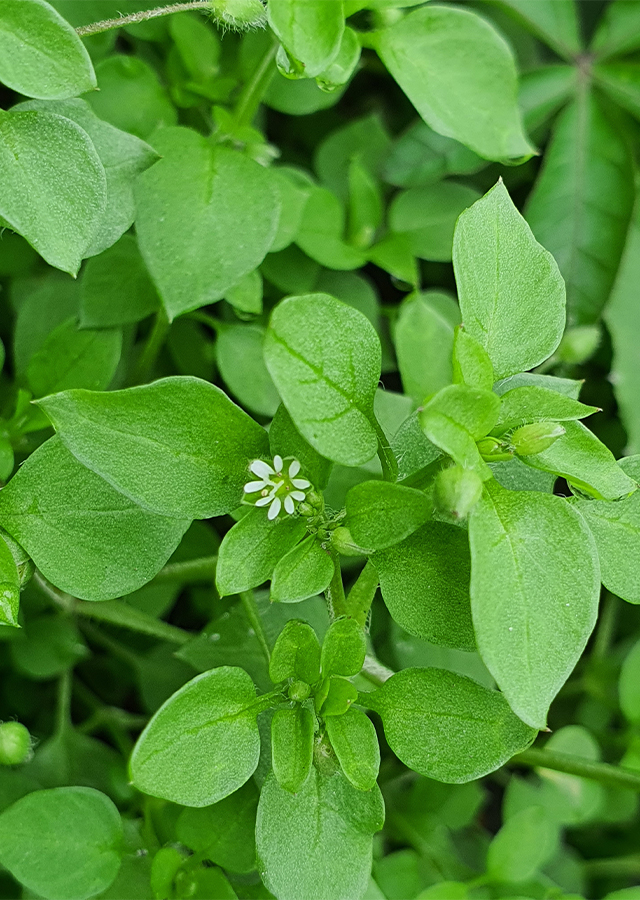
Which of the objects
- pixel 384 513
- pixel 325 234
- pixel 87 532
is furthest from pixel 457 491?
pixel 325 234

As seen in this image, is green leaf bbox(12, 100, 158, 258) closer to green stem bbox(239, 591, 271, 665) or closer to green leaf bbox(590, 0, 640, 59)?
green stem bbox(239, 591, 271, 665)

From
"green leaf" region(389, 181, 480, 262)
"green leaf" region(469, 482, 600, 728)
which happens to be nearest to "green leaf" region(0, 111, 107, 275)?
"green leaf" region(469, 482, 600, 728)

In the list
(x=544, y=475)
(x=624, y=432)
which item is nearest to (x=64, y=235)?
(x=544, y=475)

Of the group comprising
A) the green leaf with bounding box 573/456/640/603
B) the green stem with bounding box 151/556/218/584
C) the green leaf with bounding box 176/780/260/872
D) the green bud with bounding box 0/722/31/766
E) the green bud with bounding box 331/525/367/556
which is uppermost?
the green bud with bounding box 331/525/367/556

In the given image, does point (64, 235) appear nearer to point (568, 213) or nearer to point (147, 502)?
point (147, 502)

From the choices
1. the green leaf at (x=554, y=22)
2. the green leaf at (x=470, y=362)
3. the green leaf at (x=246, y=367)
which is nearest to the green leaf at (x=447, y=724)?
the green leaf at (x=470, y=362)
